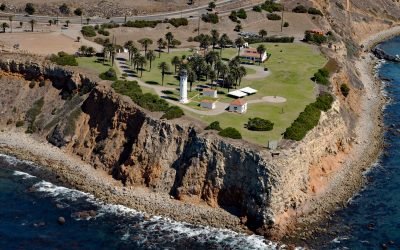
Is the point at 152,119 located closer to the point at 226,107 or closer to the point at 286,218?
the point at 226,107

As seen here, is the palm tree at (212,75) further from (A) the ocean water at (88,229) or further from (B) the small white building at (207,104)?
(A) the ocean water at (88,229)

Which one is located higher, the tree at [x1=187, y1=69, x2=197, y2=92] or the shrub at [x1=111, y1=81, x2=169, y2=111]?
the tree at [x1=187, y1=69, x2=197, y2=92]

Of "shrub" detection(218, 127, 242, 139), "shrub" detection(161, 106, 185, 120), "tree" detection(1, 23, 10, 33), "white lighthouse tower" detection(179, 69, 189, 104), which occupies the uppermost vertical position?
"tree" detection(1, 23, 10, 33)

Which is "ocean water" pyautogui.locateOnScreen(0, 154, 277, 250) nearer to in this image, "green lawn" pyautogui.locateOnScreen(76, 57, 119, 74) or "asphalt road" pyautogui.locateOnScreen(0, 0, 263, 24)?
"green lawn" pyautogui.locateOnScreen(76, 57, 119, 74)

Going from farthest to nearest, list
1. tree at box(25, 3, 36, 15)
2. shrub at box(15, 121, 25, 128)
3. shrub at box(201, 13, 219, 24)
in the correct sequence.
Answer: shrub at box(201, 13, 219, 24) → tree at box(25, 3, 36, 15) → shrub at box(15, 121, 25, 128)

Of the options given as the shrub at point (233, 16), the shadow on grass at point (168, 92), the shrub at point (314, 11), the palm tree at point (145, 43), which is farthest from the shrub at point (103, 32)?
the shrub at point (314, 11)

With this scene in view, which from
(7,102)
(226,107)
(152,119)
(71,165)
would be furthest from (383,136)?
(7,102)

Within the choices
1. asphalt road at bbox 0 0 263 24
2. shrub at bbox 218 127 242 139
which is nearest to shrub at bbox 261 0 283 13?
asphalt road at bbox 0 0 263 24
